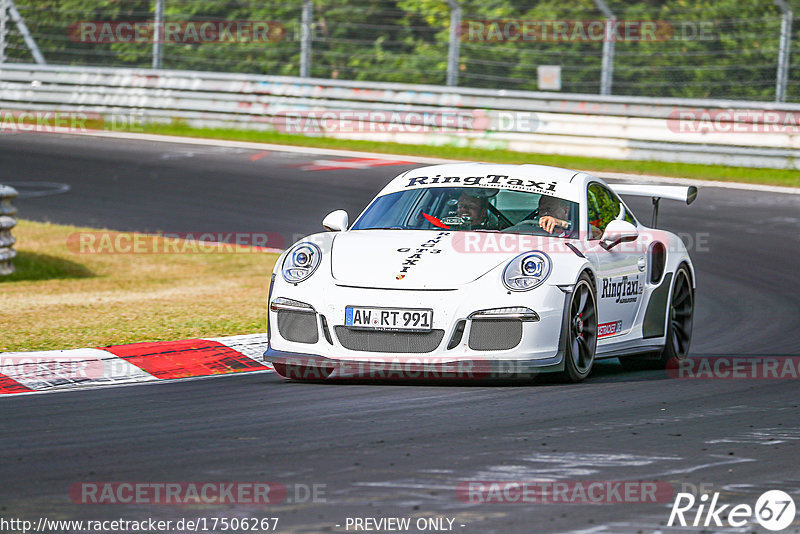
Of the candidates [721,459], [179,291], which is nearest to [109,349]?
[179,291]

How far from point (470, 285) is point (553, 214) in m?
1.26

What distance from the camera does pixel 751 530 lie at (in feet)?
14.6

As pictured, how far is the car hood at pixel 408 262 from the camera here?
715 cm

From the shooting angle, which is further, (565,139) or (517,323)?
(565,139)

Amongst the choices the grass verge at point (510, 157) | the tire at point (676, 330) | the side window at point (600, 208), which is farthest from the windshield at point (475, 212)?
the grass verge at point (510, 157)

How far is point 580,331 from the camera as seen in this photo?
24.7 feet

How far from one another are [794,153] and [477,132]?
4918mm

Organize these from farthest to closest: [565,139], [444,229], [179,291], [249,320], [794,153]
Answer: [565,139] → [794,153] → [179,291] → [249,320] → [444,229]


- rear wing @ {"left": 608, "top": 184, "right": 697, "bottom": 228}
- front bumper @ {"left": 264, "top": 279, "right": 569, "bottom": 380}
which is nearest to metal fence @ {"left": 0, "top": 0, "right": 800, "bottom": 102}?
rear wing @ {"left": 608, "top": 184, "right": 697, "bottom": 228}

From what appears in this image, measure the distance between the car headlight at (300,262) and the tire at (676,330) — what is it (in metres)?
2.50

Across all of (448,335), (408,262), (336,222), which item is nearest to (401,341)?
(448,335)

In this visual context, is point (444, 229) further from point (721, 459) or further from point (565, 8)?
point (565, 8)

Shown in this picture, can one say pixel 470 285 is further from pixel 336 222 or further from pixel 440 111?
pixel 440 111

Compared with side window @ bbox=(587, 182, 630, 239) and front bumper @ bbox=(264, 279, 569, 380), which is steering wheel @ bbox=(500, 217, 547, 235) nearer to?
side window @ bbox=(587, 182, 630, 239)
